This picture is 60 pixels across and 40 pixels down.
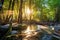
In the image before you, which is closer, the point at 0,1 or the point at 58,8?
the point at 0,1

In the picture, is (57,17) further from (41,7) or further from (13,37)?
(13,37)

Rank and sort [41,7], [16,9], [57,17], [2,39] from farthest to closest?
1. [41,7]
2. [57,17]
3. [16,9]
4. [2,39]

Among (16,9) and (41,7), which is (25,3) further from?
(41,7)

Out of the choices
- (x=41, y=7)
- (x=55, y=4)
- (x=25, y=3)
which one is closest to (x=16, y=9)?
(x=25, y=3)

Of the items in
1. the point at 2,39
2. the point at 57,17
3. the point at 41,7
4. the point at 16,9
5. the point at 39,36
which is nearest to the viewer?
the point at 2,39

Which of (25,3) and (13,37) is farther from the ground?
(25,3)

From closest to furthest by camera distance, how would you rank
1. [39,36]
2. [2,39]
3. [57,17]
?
[2,39]
[39,36]
[57,17]

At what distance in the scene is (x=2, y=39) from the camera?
6391 millimetres

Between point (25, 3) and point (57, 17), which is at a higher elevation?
point (25, 3)

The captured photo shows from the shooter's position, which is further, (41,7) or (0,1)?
(41,7)

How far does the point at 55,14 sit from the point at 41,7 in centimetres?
167

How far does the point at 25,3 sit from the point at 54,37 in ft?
26.5

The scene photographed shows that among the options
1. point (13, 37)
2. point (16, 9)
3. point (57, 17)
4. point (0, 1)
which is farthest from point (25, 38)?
point (57, 17)

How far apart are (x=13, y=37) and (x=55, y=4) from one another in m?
9.44
